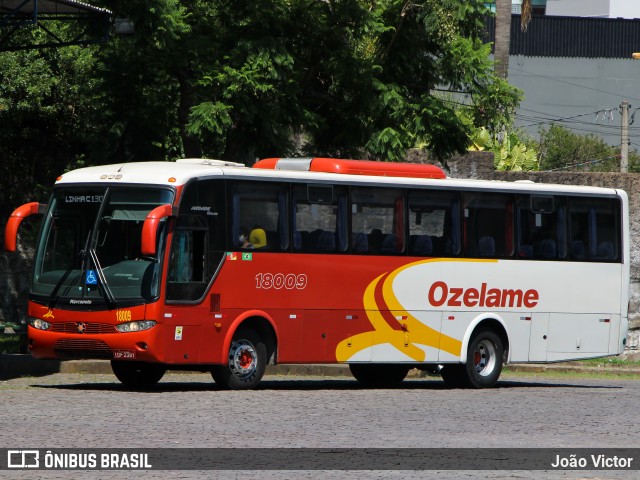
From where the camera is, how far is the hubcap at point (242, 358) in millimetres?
18766

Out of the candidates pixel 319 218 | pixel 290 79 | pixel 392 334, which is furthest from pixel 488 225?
pixel 290 79

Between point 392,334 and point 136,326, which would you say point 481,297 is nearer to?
point 392,334

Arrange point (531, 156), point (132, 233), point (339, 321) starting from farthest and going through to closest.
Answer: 1. point (531, 156)
2. point (339, 321)
3. point (132, 233)

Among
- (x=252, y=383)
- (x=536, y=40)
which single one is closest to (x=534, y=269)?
(x=252, y=383)

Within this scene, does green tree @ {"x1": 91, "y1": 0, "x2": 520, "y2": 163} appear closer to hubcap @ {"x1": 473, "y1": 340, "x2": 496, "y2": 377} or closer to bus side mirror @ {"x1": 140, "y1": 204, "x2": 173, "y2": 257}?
hubcap @ {"x1": 473, "y1": 340, "x2": 496, "y2": 377}

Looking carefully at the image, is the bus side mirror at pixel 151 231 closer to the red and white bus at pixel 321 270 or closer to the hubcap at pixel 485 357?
the red and white bus at pixel 321 270

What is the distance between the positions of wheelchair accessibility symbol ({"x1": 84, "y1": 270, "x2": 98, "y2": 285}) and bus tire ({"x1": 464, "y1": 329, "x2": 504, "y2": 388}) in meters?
6.52

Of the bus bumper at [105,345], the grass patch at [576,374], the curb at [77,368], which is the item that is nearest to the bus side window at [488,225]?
the curb at [77,368]

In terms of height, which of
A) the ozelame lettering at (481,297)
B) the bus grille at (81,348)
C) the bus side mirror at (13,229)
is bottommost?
the bus grille at (81,348)

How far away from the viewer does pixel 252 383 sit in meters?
18.9

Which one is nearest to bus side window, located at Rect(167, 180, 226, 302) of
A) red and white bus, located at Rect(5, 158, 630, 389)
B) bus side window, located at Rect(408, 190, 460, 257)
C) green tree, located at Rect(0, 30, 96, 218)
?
red and white bus, located at Rect(5, 158, 630, 389)

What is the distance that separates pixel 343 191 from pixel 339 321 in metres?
1.92

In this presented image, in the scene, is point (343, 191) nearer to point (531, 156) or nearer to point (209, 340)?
point (209, 340)

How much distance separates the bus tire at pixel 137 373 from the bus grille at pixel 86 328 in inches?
51.1
